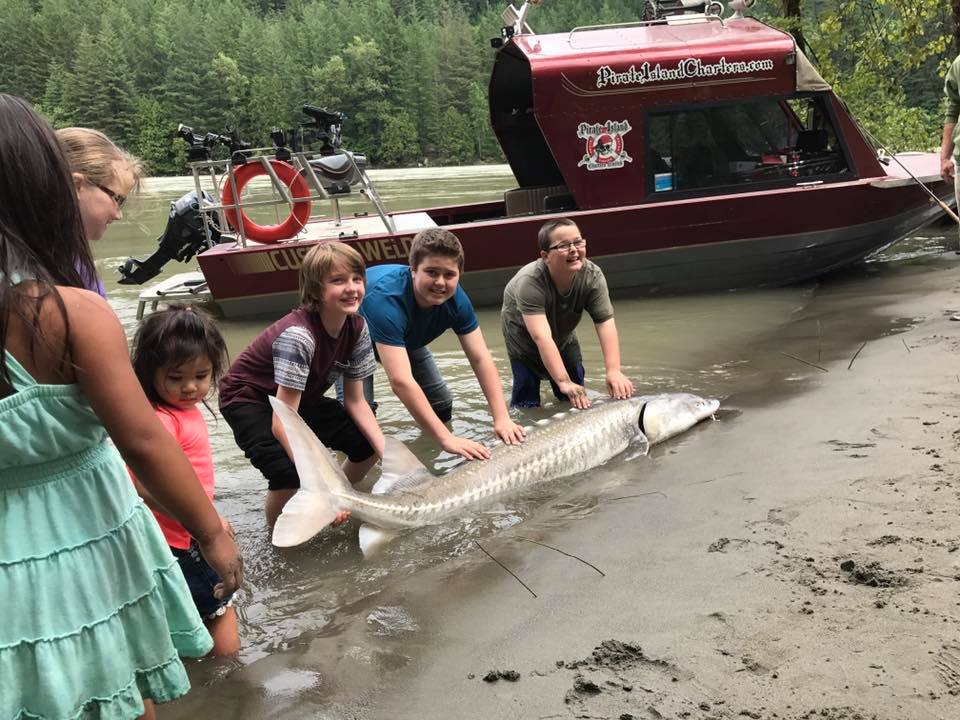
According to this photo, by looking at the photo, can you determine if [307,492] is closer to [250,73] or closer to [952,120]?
[952,120]

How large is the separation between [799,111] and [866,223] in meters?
1.82

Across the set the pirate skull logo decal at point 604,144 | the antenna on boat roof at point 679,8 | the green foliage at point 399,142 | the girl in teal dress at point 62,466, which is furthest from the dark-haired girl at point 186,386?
the green foliage at point 399,142

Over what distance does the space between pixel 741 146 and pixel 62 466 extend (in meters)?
9.29

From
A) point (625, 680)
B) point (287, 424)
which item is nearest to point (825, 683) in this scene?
point (625, 680)

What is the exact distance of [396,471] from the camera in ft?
14.0

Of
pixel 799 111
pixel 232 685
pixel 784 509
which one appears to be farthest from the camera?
pixel 799 111

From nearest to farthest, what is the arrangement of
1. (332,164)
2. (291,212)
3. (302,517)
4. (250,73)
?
1. (302,517)
2. (291,212)
3. (332,164)
4. (250,73)

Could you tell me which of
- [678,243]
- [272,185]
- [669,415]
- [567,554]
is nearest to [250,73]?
[272,185]

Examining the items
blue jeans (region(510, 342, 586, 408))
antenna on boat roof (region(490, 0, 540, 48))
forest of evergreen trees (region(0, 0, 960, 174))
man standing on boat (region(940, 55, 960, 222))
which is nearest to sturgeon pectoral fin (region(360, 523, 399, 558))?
blue jeans (region(510, 342, 586, 408))

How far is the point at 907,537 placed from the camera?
337cm

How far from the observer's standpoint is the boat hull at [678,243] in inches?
384

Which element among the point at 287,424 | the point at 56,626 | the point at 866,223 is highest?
the point at 56,626

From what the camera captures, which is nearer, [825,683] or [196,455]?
[825,683]

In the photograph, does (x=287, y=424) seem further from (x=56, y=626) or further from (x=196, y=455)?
(x=56, y=626)
